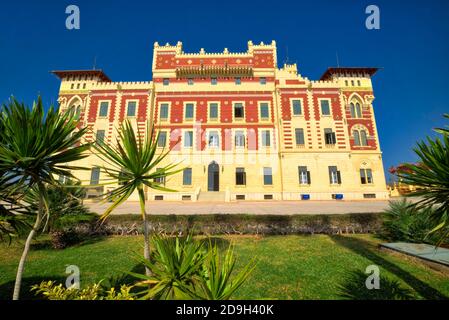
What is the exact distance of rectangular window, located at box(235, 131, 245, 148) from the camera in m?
26.8

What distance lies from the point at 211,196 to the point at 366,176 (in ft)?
62.0

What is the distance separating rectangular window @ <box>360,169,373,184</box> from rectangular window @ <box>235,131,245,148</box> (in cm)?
1483

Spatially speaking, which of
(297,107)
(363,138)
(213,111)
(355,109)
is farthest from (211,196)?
(355,109)

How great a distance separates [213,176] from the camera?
26297 mm

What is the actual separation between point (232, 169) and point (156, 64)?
1693 centimetres

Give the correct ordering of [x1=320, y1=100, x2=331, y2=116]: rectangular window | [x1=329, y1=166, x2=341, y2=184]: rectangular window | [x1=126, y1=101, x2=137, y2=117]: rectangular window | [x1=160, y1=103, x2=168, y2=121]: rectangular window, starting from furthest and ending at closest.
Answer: [x1=160, y1=103, x2=168, y2=121]: rectangular window, [x1=126, y1=101, x2=137, y2=117]: rectangular window, [x1=320, y1=100, x2=331, y2=116]: rectangular window, [x1=329, y1=166, x2=341, y2=184]: rectangular window

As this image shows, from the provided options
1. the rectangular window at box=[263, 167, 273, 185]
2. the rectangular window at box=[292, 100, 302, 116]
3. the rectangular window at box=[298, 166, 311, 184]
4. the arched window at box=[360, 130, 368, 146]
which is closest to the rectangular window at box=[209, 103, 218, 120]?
the rectangular window at box=[263, 167, 273, 185]

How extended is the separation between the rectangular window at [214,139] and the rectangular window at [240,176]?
3991 mm

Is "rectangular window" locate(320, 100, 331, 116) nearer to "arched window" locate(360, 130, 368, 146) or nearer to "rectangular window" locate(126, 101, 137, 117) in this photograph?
"arched window" locate(360, 130, 368, 146)

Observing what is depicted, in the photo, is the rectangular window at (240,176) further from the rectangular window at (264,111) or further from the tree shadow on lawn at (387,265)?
the tree shadow on lawn at (387,265)

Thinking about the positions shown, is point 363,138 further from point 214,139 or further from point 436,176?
point 436,176
